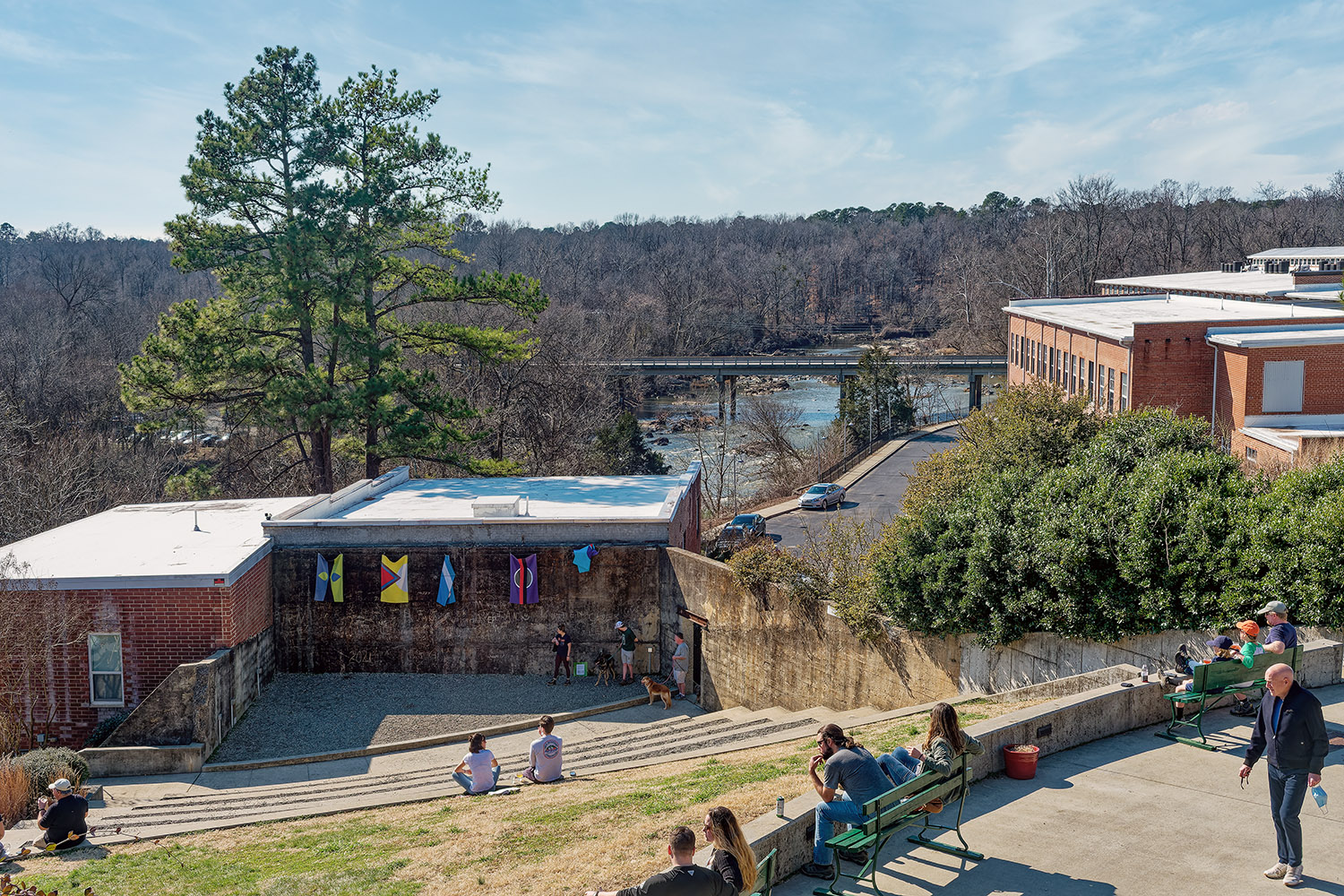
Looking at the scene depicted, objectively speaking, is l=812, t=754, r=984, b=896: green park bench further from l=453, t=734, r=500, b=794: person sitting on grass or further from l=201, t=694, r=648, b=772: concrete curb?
l=201, t=694, r=648, b=772: concrete curb

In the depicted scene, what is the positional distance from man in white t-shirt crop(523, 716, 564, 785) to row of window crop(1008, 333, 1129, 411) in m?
21.3

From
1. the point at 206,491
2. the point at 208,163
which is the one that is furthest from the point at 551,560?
the point at 208,163

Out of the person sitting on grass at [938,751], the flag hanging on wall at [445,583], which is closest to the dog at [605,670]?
the flag hanging on wall at [445,583]

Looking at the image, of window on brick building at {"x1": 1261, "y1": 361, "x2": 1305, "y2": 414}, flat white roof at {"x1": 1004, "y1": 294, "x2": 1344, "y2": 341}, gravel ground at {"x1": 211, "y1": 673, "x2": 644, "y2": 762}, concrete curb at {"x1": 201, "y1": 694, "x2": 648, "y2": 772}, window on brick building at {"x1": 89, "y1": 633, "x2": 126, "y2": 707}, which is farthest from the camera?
flat white roof at {"x1": 1004, "y1": 294, "x2": 1344, "y2": 341}

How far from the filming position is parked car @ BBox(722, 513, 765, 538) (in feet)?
117

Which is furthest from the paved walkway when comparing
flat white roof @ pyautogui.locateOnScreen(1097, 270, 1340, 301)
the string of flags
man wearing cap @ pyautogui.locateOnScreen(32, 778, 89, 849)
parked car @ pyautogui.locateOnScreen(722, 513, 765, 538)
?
flat white roof @ pyautogui.locateOnScreen(1097, 270, 1340, 301)

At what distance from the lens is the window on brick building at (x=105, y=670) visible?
19047 mm

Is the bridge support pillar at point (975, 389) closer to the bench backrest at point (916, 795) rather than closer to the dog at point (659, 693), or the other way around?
the dog at point (659, 693)

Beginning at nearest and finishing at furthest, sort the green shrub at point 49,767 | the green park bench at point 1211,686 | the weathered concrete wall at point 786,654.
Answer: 1. the green park bench at point 1211,686
2. the green shrub at point 49,767
3. the weathered concrete wall at point 786,654

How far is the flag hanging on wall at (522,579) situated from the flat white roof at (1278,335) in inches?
891

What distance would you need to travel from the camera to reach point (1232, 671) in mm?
11000

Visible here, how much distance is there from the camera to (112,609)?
19.0m

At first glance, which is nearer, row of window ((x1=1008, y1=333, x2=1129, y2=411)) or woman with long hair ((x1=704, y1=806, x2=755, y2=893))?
woman with long hair ((x1=704, y1=806, x2=755, y2=893))

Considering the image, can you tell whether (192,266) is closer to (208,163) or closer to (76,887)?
(208,163)
